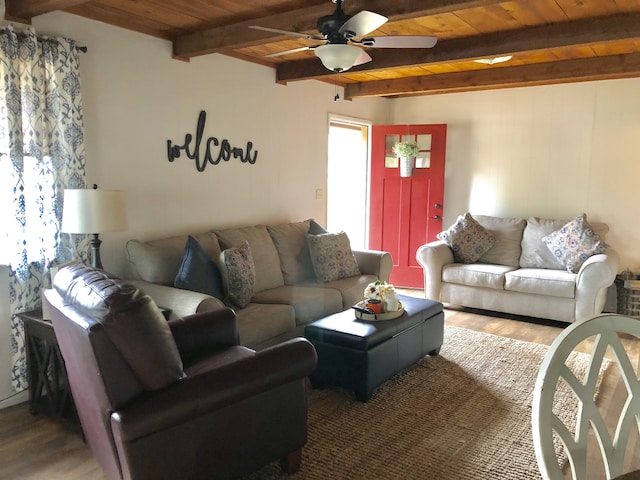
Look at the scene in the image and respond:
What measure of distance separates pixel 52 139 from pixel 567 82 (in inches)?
195

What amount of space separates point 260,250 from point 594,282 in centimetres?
290

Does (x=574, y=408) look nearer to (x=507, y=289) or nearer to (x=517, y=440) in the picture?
(x=517, y=440)

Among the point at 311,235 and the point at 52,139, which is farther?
the point at 311,235

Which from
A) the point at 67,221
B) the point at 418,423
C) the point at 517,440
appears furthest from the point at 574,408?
the point at 67,221

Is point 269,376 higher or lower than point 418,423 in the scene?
higher

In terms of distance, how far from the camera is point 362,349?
118 inches

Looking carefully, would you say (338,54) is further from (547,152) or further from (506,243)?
(547,152)

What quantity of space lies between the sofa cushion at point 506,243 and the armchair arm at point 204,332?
343 centimetres

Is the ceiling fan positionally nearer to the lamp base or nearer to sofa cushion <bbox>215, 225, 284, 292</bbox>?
the lamp base

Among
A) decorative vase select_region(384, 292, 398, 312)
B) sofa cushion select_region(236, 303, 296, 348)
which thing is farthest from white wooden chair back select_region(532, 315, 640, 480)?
sofa cushion select_region(236, 303, 296, 348)

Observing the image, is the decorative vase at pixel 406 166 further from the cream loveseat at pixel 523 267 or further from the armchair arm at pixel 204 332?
the armchair arm at pixel 204 332

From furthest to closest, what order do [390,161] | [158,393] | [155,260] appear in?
[390,161]
[155,260]
[158,393]

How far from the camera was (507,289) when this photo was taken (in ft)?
16.0

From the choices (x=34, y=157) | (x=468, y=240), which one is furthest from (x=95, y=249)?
(x=468, y=240)
